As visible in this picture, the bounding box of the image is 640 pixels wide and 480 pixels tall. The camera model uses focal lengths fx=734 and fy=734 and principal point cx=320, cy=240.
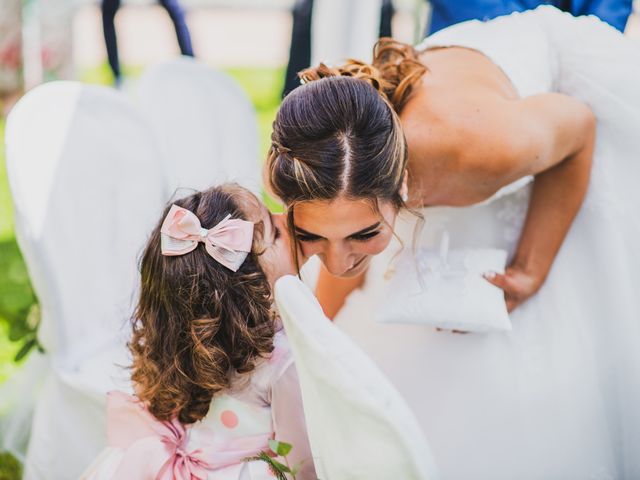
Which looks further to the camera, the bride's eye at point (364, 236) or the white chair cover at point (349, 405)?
the bride's eye at point (364, 236)

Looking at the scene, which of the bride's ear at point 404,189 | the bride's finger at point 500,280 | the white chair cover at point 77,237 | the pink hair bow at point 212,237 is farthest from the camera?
the white chair cover at point 77,237

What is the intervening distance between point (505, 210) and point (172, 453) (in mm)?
1064

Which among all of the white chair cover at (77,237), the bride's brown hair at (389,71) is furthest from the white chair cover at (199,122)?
the bride's brown hair at (389,71)

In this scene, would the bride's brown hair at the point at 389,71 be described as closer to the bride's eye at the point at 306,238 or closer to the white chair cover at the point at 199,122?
the bride's eye at the point at 306,238

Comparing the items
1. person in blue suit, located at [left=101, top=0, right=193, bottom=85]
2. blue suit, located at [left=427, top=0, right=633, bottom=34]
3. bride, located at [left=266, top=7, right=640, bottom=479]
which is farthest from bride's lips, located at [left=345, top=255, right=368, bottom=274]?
person in blue suit, located at [left=101, top=0, right=193, bottom=85]

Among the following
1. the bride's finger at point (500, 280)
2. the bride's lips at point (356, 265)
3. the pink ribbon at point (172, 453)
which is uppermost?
the bride's lips at point (356, 265)

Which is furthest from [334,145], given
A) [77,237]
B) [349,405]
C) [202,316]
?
[77,237]

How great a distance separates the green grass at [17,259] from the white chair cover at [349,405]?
1.52 metres

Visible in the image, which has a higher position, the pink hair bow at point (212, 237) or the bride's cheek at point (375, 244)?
the pink hair bow at point (212, 237)

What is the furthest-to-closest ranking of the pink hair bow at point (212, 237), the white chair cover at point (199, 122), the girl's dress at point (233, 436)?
the white chair cover at point (199, 122)
the girl's dress at point (233, 436)
the pink hair bow at point (212, 237)

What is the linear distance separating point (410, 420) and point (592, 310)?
2.98ft

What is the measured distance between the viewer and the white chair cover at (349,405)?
1.09 m

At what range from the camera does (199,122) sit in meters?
2.75

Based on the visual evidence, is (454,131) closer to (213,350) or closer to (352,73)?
(352,73)
